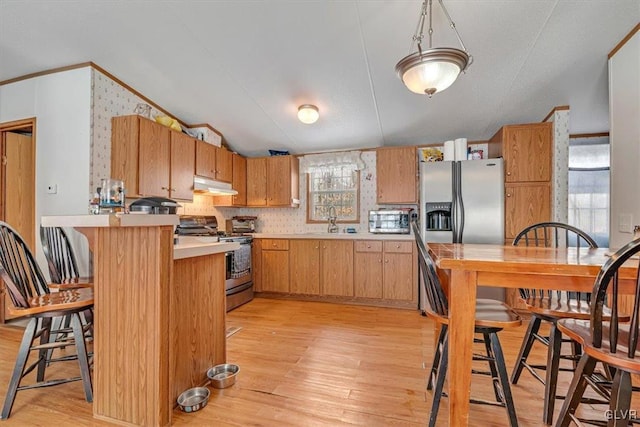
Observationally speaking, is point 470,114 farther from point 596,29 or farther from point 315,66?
point 315,66

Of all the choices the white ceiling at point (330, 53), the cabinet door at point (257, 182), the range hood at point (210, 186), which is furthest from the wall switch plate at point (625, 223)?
the range hood at point (210, 186)

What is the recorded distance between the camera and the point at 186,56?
2.83 m

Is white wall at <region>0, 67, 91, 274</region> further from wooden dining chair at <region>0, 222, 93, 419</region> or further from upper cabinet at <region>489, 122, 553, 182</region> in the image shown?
upper cabinet at <region>489, 122, 553, 182</region>

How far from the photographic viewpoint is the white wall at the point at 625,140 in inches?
87.0

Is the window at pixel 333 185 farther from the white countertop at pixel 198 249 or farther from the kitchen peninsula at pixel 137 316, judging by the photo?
the kitchen peninsula at pixel 137 316

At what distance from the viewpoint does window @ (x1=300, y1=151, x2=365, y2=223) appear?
4469 mm

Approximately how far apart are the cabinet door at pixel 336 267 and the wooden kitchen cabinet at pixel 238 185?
1.53m

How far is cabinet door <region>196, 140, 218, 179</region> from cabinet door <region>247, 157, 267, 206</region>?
2.42 ft

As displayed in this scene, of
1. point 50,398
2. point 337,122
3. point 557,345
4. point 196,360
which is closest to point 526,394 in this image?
point 557,345

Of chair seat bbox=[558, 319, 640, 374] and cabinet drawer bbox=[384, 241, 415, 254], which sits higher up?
cabinet drawer bbox=[384, 241, 415, 254]

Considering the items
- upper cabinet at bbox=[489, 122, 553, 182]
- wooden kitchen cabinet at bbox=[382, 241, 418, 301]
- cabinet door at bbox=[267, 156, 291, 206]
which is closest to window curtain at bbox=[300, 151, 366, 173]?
cabinet door at bbox=[267, 156, 291, 206]

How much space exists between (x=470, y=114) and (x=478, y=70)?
75 centimetres

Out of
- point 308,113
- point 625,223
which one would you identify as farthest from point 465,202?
point 308,113

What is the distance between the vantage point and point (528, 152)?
10.9 ft
